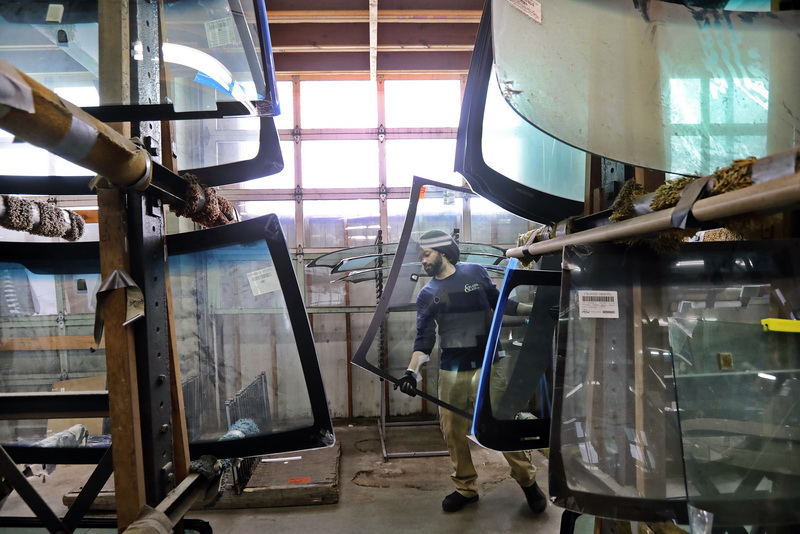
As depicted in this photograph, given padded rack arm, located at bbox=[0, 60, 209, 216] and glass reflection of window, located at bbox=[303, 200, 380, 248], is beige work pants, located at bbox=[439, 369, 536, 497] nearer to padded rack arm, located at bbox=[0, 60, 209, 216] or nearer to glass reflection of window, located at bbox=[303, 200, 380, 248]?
padded rack arm, located at bbox=[0, 60, 209, 216]

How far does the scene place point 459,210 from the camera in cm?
326

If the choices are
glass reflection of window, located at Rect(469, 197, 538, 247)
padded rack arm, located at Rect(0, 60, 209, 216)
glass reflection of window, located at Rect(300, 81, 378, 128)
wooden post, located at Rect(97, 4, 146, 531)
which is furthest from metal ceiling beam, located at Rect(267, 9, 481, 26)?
padded rack arm, located at Rect(0, 60, 209, 216)

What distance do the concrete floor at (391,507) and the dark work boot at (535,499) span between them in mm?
46

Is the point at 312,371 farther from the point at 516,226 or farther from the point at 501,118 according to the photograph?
the point at 516,226

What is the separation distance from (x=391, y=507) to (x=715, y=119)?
138 inches

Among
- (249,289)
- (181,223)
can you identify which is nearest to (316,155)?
(181,223)

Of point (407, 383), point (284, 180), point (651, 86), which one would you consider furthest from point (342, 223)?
point (651, 86)

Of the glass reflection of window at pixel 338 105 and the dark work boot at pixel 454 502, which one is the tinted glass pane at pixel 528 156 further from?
the glass reflection of window at pixel 338 105

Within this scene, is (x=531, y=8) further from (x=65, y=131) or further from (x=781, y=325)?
(x=65, y=131)

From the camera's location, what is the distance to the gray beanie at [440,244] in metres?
3.06

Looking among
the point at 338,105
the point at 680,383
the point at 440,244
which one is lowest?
the point at 680,383

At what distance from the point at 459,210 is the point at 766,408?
238 centimetres

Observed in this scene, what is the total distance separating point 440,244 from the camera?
10.1ft

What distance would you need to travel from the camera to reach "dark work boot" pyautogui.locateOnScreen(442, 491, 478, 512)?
11.4 ft
